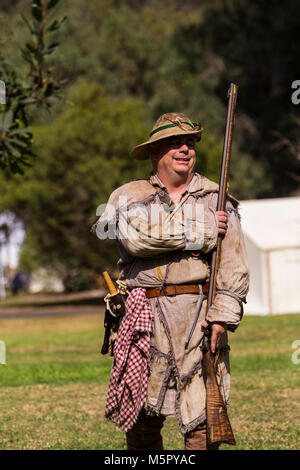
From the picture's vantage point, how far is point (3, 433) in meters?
7.74

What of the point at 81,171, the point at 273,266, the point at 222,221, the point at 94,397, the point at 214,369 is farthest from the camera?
the point at 81,171

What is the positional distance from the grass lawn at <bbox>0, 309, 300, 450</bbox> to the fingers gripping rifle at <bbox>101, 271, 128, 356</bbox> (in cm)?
205

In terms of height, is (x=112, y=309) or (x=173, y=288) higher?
(x=173, y=288)

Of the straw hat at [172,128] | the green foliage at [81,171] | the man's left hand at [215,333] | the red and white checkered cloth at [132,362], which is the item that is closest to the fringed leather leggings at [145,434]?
the red and white checkered cloth at [132,362]

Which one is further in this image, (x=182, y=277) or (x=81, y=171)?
(x=81, y=171)

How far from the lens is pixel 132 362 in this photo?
5.10 metres

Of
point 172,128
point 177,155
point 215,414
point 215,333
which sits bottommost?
point 215,414

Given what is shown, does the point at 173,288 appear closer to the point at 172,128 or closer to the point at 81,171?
the point at 172,128

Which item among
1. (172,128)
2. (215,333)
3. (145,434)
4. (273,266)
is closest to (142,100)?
(273,266)

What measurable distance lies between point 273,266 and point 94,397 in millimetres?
14561

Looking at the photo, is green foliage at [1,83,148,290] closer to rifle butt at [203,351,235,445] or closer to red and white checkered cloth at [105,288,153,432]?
red and white checkered cloth at [105,288,153,432]

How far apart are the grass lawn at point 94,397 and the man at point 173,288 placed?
7.05 feet

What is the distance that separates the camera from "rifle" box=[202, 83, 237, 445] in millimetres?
4781
